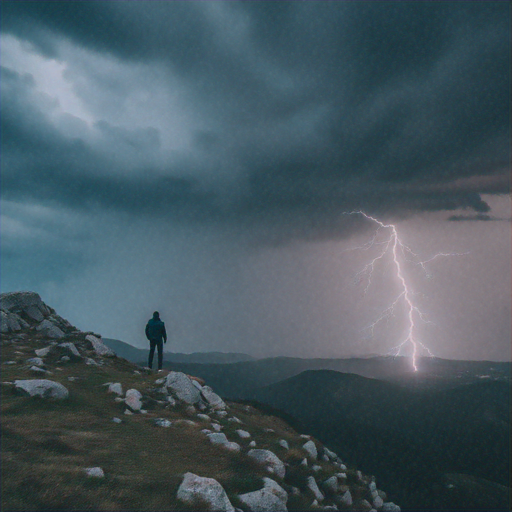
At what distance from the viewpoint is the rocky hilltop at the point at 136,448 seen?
8.87 meters

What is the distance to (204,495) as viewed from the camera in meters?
9.44

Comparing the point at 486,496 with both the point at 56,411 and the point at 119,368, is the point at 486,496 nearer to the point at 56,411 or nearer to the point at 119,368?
the point at 119,368

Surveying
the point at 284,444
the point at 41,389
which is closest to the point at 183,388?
the point at 284,444

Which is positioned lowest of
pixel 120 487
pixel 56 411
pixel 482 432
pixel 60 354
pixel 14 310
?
pixel 482 432

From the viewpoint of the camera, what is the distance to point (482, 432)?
168 m

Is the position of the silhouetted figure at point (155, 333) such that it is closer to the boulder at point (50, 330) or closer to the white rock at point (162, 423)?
the boulder at point (50, 330)

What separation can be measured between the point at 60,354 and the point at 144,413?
8.26 metres

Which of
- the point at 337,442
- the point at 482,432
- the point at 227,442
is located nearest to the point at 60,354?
the point at 227,442

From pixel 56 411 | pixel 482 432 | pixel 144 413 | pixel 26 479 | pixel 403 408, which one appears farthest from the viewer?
pixel 403 408

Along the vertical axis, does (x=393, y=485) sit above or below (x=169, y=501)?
below

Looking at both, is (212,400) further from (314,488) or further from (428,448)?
(428,448)

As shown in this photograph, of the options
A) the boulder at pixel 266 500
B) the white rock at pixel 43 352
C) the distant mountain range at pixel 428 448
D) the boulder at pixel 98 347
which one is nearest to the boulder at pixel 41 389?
the white rock at pixel 43 352

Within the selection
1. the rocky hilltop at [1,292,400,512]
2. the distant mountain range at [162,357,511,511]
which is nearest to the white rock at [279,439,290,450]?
the rocky hilltop at [1,292,400,512]

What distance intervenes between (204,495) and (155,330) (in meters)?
15.7
